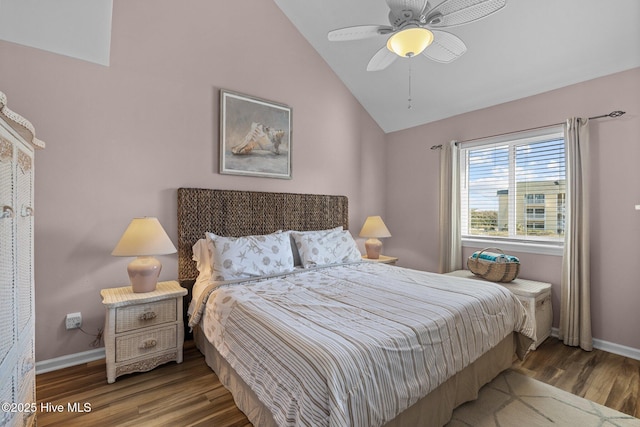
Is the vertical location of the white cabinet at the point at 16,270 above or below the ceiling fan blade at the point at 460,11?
below

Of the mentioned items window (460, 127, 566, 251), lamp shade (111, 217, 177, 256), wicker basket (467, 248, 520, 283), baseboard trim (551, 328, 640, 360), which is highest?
window (460, 127, 566, 251)

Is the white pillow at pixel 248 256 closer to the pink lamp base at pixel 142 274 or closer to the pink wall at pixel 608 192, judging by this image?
the pink lamp base at pixel 142 274

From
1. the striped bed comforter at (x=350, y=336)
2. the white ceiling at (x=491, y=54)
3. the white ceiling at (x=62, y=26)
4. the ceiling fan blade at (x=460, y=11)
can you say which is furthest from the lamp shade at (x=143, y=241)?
the white ceiling at (x=491, y=54)

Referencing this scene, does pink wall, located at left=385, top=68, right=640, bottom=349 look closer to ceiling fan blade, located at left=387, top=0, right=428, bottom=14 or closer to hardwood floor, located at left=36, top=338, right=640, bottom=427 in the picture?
hardwood floor, located at left=36, top=338, right=640, bottom=427

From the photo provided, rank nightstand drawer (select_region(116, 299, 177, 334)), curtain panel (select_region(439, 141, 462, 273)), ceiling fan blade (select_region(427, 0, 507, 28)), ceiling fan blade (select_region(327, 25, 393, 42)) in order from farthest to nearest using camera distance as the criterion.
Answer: curtain panel (select_region(439, 141, 462, 273)) → nightstand drawer (select_region(116, 299, 177, 334)) → ceiling fan blade (select_region(327, 25, 393, 42)) → ceiling fan blade (select_region(427, 0, 507, 28))

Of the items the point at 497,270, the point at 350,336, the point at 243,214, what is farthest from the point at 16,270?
the point at 497,270

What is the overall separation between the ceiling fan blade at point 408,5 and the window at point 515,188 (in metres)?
2.19

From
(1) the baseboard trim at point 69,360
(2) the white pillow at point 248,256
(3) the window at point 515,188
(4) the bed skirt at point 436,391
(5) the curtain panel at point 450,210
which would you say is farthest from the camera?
(5) the curtain panel at point 450,210

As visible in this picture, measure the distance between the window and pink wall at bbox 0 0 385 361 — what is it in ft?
7.35

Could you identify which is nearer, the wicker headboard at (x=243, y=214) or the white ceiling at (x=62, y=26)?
the white ceiling at (x=62, y=26)

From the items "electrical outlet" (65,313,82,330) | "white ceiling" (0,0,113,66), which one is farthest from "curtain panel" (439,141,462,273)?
"electrical outlet" (65,313,82,330)

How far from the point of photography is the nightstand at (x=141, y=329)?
6.78ft

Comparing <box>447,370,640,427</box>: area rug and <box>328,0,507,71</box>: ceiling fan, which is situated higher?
<box>328,0,507,71</box>: ceiling fan

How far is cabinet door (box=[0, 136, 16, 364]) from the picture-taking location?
115cm
